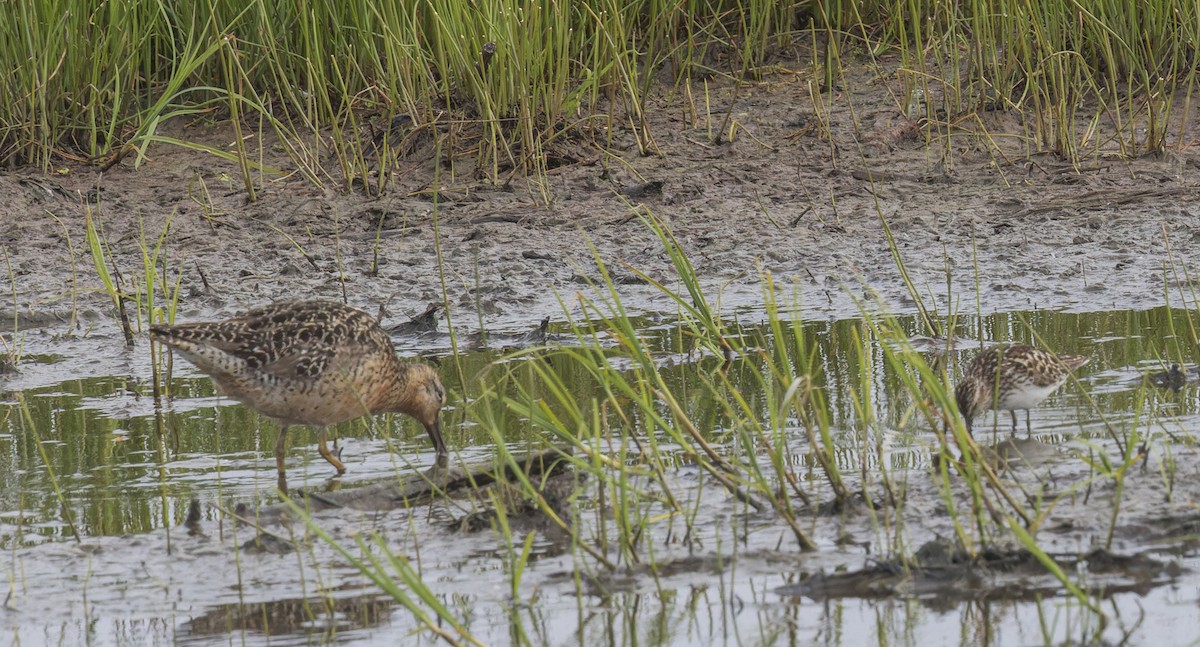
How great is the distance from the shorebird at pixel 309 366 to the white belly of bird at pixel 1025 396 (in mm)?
1862

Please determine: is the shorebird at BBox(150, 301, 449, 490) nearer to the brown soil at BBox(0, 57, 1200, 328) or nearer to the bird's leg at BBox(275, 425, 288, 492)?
the bird's leg at BBox(275, 425, 288, 492)

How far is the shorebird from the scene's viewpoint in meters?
5.57

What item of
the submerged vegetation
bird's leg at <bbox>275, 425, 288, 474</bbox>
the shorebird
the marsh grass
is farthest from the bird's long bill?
the submerged vegetation

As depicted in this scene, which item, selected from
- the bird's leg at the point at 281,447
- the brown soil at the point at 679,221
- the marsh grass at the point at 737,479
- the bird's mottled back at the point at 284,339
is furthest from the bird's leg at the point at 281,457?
the brown soil at the point at 679,221

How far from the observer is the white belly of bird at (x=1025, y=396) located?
5.64m

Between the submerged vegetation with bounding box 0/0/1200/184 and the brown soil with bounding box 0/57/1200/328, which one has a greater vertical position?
the submerged vegetation with bounding box 0/0/1200/184

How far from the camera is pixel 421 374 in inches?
235

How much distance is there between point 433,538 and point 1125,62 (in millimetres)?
6539

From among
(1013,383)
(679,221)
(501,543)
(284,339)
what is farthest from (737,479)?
(679,221)

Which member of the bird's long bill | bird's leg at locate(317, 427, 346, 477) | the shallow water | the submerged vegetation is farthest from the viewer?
the submerged vegetation

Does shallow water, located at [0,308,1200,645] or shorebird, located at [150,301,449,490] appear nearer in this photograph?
shallow water, located at [0,308,1200,645]

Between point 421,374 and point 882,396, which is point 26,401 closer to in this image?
point 421,374

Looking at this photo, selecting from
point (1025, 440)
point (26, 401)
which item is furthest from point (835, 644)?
point (26, 401)

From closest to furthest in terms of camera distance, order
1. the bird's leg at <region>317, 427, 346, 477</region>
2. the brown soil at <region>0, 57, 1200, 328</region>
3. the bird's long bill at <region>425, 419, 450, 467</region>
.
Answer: the bird's leg at <region>317, 427, 346, 477</region>, the bird's long bill at <region>425, 419, 450, 467</region>, the brown soil at <region>0, 57, 1200, 328</region>
